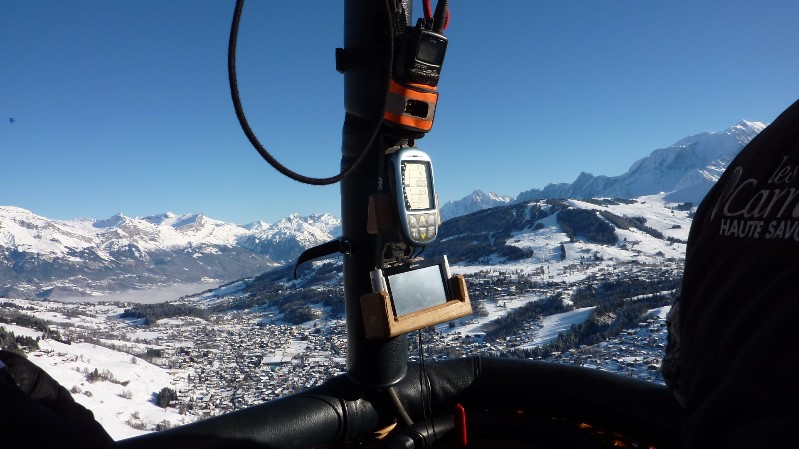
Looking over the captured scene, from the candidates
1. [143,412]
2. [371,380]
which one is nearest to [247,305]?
[143,412]

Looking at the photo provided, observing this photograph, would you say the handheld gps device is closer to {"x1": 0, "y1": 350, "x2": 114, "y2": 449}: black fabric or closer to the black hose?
the black hose

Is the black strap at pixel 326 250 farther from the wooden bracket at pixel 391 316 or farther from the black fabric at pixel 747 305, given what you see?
the black fabric at pixel 747 305

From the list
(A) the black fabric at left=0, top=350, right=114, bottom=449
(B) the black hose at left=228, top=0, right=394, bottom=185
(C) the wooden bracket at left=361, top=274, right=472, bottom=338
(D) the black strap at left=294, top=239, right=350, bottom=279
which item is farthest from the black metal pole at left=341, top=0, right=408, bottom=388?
(A) the black fabric at left=0, top=350, right=114, bottom=449

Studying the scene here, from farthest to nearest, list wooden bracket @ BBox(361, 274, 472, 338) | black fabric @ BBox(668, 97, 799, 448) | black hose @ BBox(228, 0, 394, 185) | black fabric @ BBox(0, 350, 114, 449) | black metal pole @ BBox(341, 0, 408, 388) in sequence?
black metal pole @ BBox(341, 0, 408, 388)
wooden bracket @ BBox(361, 274, 472, 338)
black hose @ BBox(228, 0, 394, 185)
black fabric @ BBox(0, 350, 114, 449)
black fabric @ BBox(668, 97, 799, 448)

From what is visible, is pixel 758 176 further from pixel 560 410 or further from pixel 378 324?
pixel 560 410

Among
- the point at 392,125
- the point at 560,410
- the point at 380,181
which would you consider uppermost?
the point at 392,125
